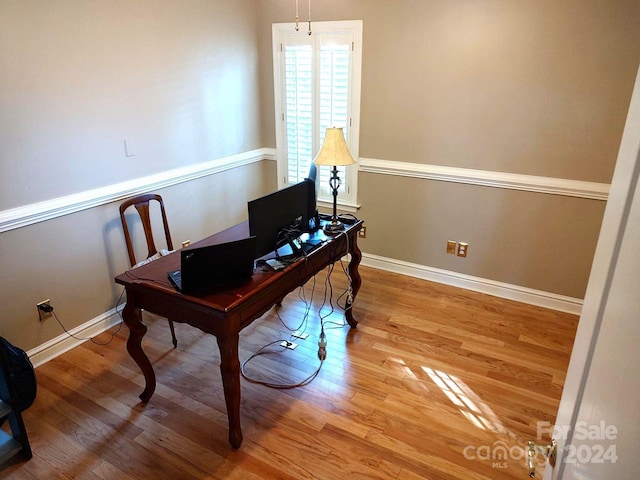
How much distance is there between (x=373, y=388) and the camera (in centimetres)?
258

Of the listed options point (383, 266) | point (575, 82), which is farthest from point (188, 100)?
point (575, 82)

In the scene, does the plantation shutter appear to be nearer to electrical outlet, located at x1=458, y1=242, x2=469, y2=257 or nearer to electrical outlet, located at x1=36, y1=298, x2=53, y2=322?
electrical outlet, located at x1=458, y1=242, x2=469, y2=257

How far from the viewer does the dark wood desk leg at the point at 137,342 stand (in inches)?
87.4

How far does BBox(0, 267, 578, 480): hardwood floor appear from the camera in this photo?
209 cm

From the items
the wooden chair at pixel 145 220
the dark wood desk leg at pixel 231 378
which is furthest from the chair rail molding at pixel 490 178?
the dark wood desk leg at pixel 231 378

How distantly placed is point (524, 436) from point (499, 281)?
1.57m

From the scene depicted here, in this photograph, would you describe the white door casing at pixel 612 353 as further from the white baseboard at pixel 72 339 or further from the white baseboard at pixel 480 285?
the white baseboard at pixel 72 339

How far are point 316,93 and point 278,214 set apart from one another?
198 centimetres

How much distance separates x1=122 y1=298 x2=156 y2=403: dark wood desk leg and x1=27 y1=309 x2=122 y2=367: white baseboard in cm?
79

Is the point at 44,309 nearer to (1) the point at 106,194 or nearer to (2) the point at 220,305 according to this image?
(1) the point at 106,194

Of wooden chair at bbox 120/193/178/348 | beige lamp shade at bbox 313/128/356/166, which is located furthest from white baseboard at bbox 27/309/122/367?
beige lamp shade at bbox 313/128/356/166

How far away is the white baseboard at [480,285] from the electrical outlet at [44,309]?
2578mm

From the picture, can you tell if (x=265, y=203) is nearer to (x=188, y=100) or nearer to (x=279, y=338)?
(x=279, y=338)

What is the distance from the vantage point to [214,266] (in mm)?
2014
